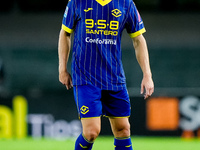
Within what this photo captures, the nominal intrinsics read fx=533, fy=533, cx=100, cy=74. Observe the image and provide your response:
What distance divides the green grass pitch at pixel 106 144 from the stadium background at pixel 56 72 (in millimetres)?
313

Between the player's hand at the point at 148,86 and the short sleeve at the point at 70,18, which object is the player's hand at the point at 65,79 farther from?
the player's hand at the point at 148,86

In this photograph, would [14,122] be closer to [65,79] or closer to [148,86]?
[65,79]

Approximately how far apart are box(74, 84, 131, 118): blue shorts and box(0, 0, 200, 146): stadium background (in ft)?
16.6

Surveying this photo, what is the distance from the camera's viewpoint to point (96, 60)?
4.38 m

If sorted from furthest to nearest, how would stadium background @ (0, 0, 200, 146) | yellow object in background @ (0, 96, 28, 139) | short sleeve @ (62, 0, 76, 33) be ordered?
1. stadium background @ (0, 0, 200, 146)
2. yellow object in background @ (0, 96, 28, 139)
3. short sleeve @ (62, 0, 76, 33)

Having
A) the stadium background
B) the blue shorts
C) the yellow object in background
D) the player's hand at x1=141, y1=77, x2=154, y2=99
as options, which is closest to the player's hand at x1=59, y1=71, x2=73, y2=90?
the blue shorts

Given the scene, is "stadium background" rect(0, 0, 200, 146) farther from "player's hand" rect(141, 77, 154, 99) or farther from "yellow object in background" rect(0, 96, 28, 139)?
"player's hand" rect(141, 77, 154, 99)

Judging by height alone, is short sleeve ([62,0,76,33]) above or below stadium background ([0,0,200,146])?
above

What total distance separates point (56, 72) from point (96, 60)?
8530 millimetres

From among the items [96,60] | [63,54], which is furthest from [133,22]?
[63,54]

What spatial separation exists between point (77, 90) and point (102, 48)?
41 cm

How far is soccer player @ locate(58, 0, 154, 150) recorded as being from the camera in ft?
14.3

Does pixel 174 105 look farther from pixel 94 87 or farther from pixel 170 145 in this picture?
pixel 94 87

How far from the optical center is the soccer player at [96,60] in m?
4.35
